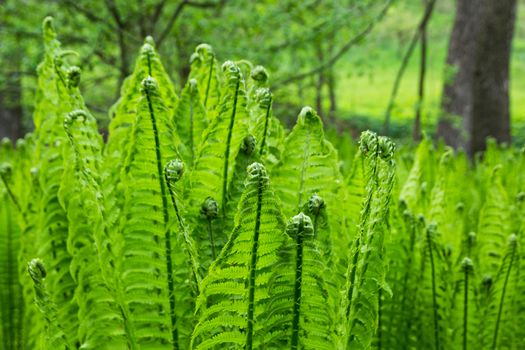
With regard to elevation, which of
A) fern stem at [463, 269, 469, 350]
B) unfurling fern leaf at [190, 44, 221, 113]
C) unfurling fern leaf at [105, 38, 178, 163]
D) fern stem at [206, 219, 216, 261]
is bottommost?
fern stem at [463, 269, 469, 350]

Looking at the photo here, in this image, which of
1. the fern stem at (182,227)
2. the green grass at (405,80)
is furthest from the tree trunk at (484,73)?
the green grass at (405,80)

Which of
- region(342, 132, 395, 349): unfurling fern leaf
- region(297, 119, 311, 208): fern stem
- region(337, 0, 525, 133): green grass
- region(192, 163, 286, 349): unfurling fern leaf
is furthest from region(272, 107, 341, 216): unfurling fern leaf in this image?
region(337, 0, 525, 133): green grass

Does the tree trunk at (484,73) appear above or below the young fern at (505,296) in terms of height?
above

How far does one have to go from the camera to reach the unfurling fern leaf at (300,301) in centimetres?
61

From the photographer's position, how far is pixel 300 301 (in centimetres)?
64

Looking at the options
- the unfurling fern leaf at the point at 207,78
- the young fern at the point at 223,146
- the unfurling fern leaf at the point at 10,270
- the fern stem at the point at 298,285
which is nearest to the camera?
the fern stem at the point at 298,285

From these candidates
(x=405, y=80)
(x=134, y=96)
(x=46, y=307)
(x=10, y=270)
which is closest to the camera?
(x=46, y=307)

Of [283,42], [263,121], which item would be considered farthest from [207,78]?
[283,42]

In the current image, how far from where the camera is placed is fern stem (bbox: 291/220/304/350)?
0.58 metres

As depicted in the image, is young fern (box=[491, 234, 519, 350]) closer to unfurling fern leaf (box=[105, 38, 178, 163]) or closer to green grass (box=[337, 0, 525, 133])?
unfurling fern leaf (box=[105, 38, 178, 163])

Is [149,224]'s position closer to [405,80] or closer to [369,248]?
[369,248]

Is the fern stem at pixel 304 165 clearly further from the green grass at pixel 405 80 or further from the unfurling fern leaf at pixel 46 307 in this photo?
the green grass at pixel 405 80

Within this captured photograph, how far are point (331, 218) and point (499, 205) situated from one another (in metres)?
0.50

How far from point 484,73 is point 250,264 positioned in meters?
6.35
